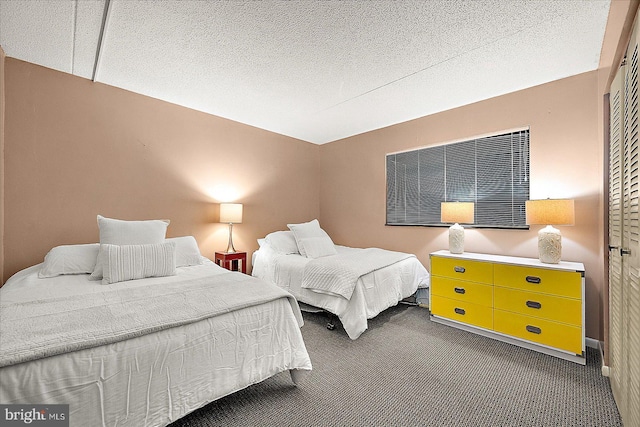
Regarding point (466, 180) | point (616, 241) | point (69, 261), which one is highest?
point (466, 180)

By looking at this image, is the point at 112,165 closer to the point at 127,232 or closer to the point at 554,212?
the point at 127,232

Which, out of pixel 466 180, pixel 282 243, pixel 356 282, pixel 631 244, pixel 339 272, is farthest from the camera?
pixel 282 243

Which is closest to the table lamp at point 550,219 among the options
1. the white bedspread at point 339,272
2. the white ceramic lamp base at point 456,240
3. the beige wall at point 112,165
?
the white ceramic lamp base at point 456,240

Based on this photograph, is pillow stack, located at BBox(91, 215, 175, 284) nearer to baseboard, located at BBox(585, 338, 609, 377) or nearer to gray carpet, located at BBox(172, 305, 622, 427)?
gray carpet, located at BBox(172, 305, 622, 427)

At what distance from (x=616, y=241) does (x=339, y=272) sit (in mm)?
1994

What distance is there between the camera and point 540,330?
2.37 m

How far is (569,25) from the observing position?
77.7 inches

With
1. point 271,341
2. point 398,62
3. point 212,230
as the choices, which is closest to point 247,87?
point 398,62

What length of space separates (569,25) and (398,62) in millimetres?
1180

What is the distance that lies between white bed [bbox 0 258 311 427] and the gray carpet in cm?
20

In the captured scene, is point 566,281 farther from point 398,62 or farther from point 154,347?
point 154,347

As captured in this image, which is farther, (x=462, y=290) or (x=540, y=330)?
(x=462, y=290)

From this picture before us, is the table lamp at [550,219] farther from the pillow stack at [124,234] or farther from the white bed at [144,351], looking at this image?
the pillow stack at [124,234]

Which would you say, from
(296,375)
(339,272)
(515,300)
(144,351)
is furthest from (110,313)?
(515,300)
